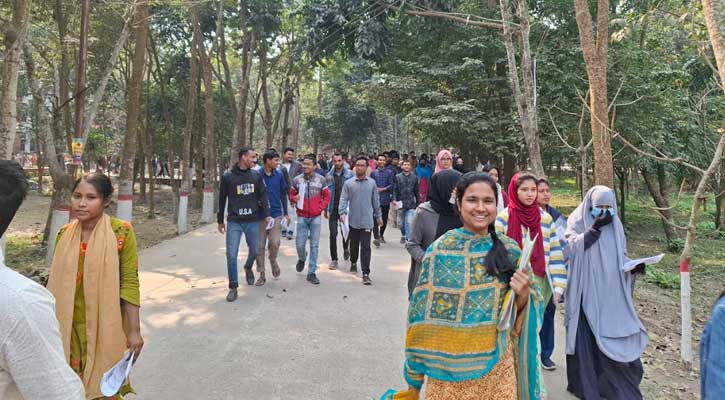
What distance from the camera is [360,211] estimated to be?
7.10 metres

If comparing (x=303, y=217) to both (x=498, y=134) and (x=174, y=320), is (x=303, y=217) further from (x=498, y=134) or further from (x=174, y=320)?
(x=498, y=134)

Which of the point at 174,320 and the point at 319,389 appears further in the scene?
the point at 174,320

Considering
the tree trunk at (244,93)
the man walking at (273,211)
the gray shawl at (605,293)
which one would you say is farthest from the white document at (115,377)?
the tree trunk at (244,93)

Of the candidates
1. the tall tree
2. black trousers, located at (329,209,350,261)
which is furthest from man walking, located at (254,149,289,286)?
the tall tree

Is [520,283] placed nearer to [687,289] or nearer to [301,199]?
[687,289]

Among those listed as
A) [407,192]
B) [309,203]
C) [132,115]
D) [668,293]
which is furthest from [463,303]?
[132,115]

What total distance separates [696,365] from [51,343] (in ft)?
18.1

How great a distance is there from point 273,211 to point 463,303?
596cm

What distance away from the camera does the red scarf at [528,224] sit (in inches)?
146

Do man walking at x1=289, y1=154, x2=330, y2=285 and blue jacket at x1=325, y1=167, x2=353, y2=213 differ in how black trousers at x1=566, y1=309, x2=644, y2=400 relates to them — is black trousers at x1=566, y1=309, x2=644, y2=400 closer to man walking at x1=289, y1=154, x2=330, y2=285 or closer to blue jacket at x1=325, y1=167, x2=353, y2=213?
man walking at x1=289, y1=154, x2=330, y2=285

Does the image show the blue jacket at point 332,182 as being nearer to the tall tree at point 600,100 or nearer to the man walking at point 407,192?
the man walking at point 407,192

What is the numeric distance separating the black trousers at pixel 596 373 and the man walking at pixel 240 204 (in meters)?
3.87

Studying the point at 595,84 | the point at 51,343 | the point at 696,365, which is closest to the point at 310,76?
the point at 595,84

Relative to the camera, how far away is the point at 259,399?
3541 mm
